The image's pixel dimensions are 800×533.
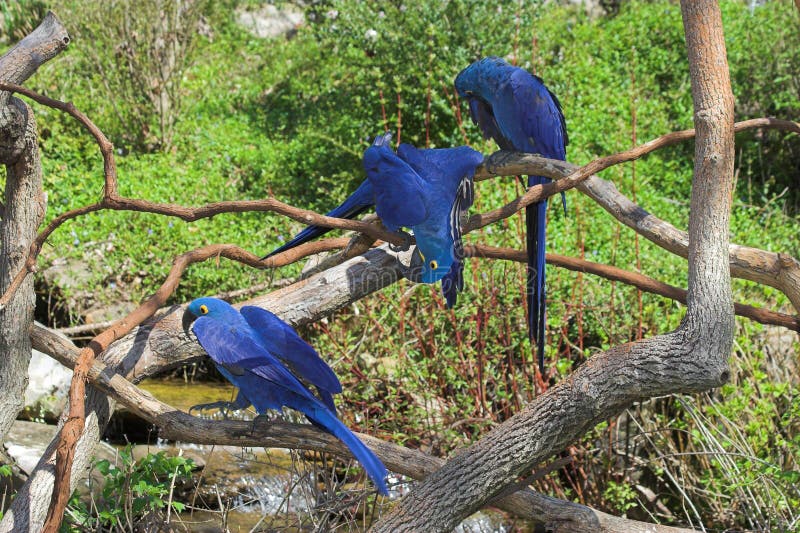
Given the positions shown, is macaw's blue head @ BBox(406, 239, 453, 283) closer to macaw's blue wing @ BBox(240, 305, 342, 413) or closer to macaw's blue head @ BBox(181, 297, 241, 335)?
macaw's blue wing @ BBox(240, 305, 342, 413)

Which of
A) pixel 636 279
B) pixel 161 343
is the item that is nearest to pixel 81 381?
pixel 161 343

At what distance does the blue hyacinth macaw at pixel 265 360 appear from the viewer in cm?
210

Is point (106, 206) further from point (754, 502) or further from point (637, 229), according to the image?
point (754, 502)

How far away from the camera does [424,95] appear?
5.85 metres

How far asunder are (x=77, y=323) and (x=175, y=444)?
1.00m

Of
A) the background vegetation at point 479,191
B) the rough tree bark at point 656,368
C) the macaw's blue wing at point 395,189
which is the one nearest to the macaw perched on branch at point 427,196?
the macaw's blue wing at point 395,189

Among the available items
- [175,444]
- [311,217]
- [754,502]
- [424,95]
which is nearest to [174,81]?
[424,95]

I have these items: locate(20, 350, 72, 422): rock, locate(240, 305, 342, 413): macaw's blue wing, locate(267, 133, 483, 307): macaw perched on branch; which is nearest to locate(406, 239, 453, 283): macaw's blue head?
locate(267, 133, 483, 307): macaw perched on branch

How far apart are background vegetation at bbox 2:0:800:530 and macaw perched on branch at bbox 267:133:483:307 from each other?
1102 millimetres

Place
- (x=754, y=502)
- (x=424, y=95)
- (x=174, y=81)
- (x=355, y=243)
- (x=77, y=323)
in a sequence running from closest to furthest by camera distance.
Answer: (x=355, y=243) < (x=754, y=502) < (x=77, y=323) < (x=424, y=95) < (x=174, y=81)

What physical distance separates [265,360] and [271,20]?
7694mm

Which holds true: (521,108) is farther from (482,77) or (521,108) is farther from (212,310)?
(212,310)

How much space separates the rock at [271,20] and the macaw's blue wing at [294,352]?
286 inches

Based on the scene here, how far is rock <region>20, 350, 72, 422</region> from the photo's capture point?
4.14 metres
